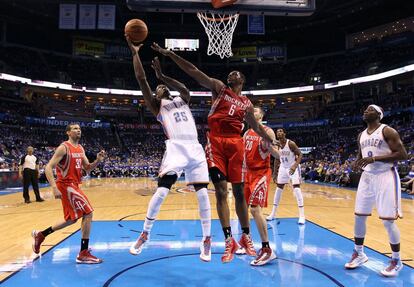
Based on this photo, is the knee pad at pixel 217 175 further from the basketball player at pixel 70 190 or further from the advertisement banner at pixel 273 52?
the advertisement banner at pixel 273 52

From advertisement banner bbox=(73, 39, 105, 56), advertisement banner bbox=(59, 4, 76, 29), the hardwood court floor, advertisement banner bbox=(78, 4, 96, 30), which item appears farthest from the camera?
advertisement banner bbox=(73, 39, 105, 56)

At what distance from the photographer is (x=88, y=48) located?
38469mm

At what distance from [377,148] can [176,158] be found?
2.34 m

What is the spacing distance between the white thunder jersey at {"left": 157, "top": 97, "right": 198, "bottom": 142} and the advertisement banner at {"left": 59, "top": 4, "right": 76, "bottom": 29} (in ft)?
70.6

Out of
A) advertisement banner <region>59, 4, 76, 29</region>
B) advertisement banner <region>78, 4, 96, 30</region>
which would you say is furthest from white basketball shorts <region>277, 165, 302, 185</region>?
advertisement banner <region>59, 4, 76, 29</region>

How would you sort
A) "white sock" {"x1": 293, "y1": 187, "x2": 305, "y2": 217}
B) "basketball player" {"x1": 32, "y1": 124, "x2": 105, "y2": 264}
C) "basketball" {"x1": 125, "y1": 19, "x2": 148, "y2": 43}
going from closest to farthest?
"basketball" {"x1": 125, "y1": 19, "x2": 148, "y2": 43}
"basketball player" {"x1": 32, "y1": 124, "x2": 105, "y2": 264}
"white sock" {"x1": 293, "y1": 187, "x2": 305, "y2": 217}

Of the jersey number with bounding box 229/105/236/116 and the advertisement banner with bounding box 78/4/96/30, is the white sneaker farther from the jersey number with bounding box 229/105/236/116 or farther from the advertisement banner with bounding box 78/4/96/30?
the advertisement banner with bounding box 78/4/96/30

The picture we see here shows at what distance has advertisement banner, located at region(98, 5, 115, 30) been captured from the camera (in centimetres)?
2239

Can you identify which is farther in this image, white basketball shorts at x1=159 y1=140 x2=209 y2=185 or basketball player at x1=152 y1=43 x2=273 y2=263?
basketball player at x1=152 y1=43 x2=273 y2=263

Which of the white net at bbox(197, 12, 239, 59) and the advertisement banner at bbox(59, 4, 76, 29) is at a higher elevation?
the advertisement banner at bbox(59, 4, 76, 29)

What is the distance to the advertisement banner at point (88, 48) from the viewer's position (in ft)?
125

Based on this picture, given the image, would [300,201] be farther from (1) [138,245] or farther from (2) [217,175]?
(1) [138,245]

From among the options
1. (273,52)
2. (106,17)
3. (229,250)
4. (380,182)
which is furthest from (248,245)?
(273,52)

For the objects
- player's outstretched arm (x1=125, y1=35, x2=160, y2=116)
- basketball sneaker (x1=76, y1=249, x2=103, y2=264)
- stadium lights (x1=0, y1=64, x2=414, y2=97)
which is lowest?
basketball sneaker (x1=76, y1=249, x2=103, y2=264)
